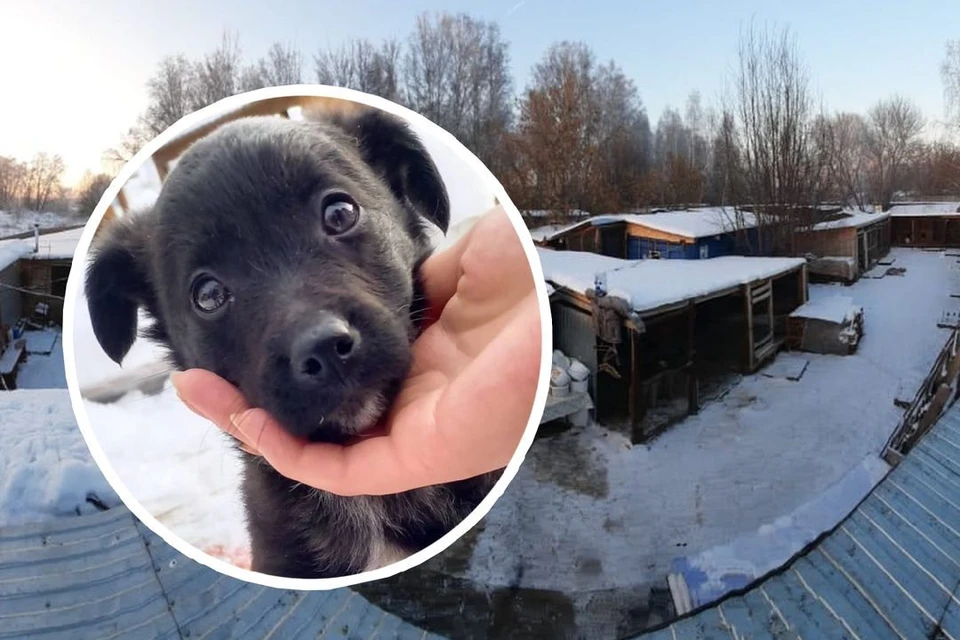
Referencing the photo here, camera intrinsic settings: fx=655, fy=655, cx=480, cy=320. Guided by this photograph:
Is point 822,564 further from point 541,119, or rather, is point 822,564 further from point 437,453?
point 541,119

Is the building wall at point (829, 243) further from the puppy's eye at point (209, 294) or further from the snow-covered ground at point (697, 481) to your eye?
the puppy's eye at point (209, 294)

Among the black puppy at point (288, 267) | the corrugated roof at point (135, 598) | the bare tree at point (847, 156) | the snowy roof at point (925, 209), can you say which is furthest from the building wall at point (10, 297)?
the snowy roof at point (925, 209)

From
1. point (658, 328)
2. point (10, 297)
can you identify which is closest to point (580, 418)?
point (658, 328)

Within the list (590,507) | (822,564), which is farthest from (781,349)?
(822,564)

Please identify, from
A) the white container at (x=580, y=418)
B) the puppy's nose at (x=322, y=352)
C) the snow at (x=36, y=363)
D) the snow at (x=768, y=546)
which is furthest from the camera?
the snow at (x=36, y=363)

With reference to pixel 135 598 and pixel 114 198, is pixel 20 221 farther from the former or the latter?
pixel 114 198

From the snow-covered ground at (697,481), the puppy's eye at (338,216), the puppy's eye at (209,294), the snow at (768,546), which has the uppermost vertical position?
the puppy's eye at (338,216)

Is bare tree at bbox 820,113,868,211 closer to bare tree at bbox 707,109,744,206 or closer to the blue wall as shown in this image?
bare tree at bbox 707,109,744,206
